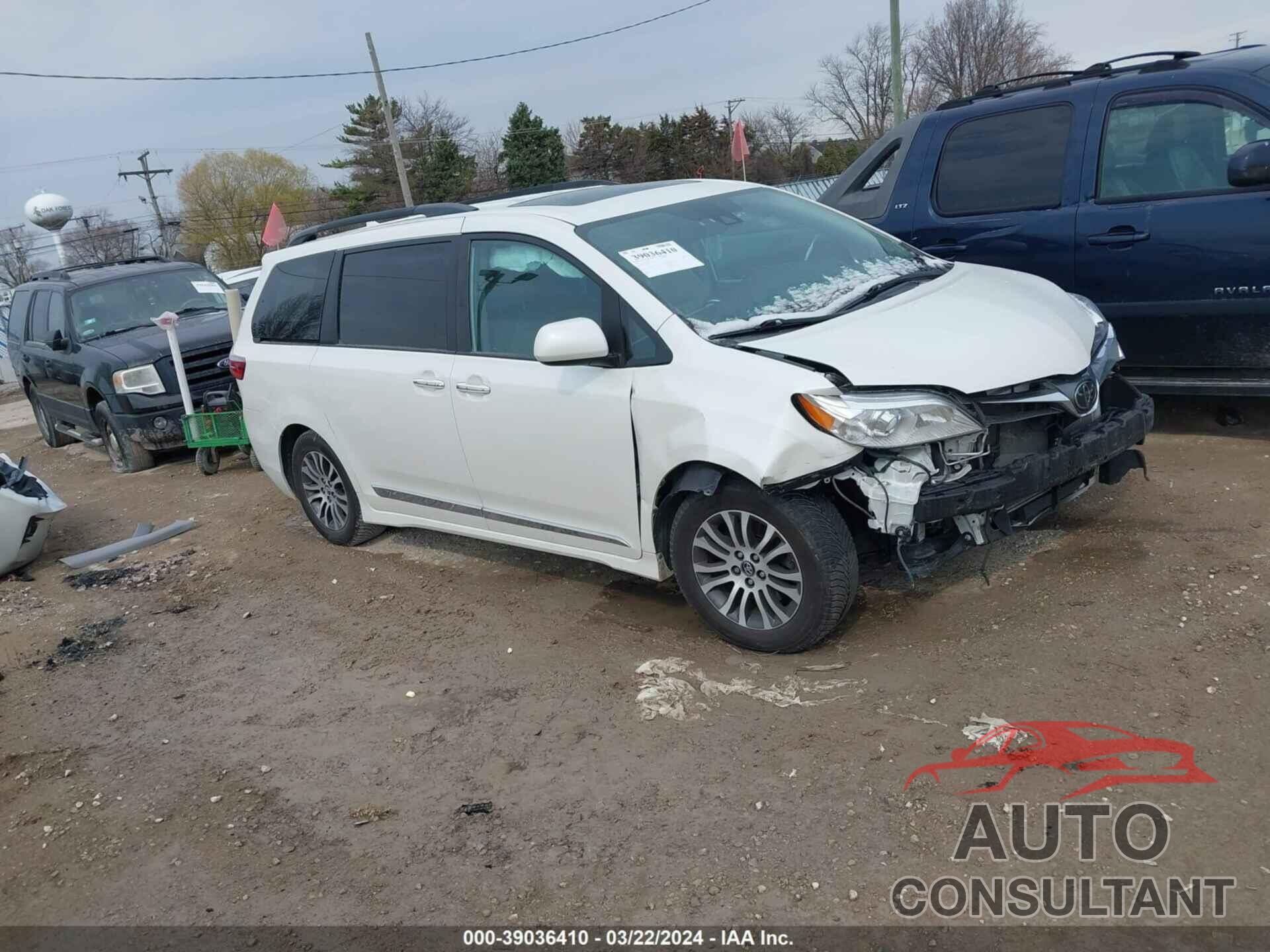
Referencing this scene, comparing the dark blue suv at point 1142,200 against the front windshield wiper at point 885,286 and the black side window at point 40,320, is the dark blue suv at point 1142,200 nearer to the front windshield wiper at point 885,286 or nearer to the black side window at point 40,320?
the front windshield wiper at point 885,286

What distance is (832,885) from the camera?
2828 millimetres

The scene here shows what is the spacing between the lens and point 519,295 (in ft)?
15.5

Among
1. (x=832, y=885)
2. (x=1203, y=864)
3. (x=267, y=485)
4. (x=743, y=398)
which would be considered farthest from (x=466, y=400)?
(x=267, y=485)

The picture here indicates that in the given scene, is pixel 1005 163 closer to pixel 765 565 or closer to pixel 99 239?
pixel 765 565

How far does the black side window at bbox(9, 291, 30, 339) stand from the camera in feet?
38.9

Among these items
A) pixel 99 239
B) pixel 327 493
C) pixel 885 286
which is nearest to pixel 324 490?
pixel 327 493

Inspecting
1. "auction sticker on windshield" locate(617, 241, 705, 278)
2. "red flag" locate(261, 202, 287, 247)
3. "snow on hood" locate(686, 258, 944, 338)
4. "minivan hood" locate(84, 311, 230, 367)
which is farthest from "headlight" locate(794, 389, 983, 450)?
"red flag" locate(261, 202, 287, 247)

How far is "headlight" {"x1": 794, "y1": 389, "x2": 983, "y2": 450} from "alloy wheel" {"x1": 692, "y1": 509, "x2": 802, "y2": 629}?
48cm

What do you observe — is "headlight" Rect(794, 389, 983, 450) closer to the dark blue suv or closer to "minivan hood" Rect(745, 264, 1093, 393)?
"minivan hood" Rect(745, 264, 1093, 393)

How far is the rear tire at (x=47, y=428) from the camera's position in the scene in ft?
40.2

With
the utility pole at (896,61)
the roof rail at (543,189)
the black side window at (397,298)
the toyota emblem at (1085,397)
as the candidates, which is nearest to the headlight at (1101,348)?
the toyota emblem at (1085,397)

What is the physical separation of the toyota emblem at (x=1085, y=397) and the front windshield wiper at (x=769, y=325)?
40.3 inches

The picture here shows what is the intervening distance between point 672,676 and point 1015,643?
1.34 m

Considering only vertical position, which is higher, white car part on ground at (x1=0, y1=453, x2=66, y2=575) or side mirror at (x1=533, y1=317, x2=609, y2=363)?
side mirror at (x1=533, y1=317, x2=609, y2=363)
